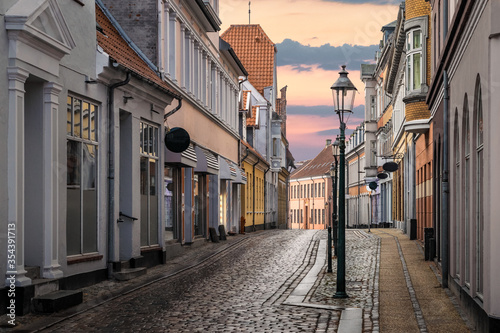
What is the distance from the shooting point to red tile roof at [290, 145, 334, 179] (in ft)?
329

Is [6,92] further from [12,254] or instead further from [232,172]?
[232,172]

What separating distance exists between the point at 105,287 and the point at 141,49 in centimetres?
905

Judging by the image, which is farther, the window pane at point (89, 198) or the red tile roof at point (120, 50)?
the red tile roof at point (120, 50)

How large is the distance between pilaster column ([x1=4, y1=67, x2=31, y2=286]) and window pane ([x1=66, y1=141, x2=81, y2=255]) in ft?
9.10

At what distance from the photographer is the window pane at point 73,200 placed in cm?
→ 1459

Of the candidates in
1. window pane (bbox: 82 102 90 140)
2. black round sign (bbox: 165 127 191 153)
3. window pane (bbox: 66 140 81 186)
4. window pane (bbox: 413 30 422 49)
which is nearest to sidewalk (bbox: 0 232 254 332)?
window pane (bbox: 66 140 81 186)

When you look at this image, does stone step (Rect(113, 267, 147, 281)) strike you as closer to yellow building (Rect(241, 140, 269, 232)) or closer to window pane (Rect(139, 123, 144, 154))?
window pane (Rect(139, 123, 144, 154))

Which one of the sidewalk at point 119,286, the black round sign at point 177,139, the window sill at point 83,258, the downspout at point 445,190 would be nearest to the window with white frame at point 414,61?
the sidewalk at point 119,286

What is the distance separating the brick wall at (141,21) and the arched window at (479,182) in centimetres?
1311

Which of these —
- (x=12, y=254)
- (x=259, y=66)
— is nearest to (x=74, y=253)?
(x=12, y=254)

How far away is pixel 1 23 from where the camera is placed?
11.5m

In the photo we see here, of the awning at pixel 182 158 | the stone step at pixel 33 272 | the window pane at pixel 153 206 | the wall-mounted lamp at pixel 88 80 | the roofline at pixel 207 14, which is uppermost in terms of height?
the roofline at pixel 207 14

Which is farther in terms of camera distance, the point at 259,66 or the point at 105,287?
the point at 259,66

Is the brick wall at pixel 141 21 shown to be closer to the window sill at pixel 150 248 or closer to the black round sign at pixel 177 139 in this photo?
the black round sign at pixel 177 139
